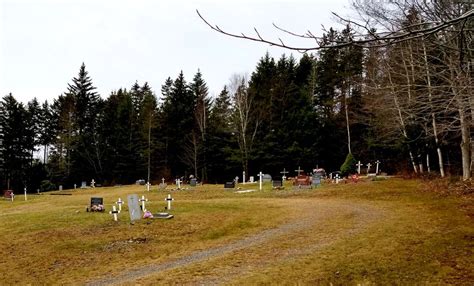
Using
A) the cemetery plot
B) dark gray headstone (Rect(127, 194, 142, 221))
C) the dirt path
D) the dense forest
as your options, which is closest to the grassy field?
the dirt path

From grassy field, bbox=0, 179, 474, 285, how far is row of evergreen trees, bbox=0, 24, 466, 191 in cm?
2365

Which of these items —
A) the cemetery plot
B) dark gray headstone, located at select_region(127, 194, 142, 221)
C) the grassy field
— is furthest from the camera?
the cemetery plot

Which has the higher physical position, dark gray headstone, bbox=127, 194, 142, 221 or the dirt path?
dark gray headstone, bbox=127, 194, 142, 221

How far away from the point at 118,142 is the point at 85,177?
6.36 meters

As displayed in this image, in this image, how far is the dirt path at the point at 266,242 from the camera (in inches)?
366

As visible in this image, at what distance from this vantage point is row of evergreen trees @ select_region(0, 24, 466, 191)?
139 ft

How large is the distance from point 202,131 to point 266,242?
34800mm

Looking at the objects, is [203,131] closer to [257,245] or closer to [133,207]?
[133,207]

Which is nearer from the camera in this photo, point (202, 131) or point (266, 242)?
point (266, 242)

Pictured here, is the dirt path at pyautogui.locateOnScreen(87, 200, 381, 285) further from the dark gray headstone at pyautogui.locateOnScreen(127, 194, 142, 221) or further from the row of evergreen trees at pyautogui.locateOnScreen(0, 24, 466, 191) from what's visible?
the row of evergreen trees at pyautogui.locateOnScreen(0, 24, 466, 191)

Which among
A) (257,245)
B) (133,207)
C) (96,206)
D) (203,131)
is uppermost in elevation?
(203,131)

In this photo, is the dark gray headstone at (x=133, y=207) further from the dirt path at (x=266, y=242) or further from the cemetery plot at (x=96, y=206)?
the dirt path at (x=266, y=242)

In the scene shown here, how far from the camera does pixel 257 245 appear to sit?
38.1 ft

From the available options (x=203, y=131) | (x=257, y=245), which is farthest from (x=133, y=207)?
(x=203, y=131)
